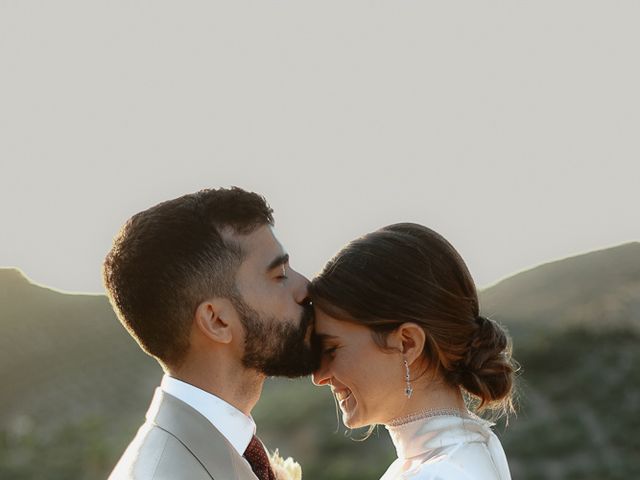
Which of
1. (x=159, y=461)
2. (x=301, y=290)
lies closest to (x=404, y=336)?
(x=301, y=290)

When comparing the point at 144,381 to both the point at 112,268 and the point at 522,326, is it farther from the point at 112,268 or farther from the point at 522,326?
the point at 112,268

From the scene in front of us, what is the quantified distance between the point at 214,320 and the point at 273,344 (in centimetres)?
22

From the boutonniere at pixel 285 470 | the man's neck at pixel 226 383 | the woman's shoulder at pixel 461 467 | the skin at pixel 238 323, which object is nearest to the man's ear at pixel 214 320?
the skin at pixel 238 323

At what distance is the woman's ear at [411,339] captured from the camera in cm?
347

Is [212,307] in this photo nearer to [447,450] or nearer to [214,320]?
[214,320]

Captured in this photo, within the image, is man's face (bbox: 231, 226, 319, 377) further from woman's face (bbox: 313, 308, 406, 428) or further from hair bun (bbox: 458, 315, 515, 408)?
hair bun (bbox: 458, 315, 515, 408)

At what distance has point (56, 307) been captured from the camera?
49.2ft

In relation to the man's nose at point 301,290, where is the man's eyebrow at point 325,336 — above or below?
below

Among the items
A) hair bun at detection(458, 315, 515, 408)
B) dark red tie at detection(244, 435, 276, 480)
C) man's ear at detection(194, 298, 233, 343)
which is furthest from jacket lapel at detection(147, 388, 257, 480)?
hair bun at detection(458, 315, 515, 408)

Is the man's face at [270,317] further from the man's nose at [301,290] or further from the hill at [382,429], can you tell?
the hill at [382,429]

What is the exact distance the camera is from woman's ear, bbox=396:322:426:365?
11.4ft

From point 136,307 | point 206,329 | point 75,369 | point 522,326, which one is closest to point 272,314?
point 206,329

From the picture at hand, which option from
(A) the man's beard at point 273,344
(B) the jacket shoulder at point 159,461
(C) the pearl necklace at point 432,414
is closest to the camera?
(B) the jacket shoulder at point 159,461

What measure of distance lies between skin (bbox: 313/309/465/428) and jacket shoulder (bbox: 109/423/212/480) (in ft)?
2.08
